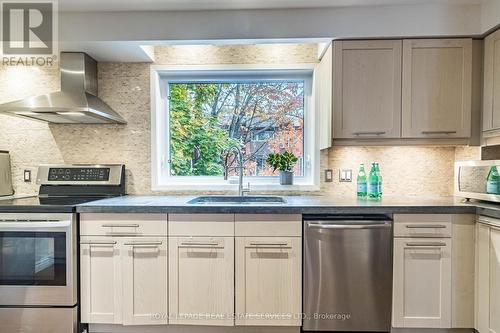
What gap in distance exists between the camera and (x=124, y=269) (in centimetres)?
197

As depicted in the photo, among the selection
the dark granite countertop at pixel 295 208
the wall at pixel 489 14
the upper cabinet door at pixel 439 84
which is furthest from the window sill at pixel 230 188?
the wall at pixel 489 14

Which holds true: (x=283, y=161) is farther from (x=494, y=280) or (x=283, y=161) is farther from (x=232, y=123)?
(x=494, y=280)

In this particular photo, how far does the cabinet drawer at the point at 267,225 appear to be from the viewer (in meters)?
1.94

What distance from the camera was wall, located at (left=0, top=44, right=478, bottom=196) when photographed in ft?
8.47

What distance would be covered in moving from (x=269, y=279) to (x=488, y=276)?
1396 mm

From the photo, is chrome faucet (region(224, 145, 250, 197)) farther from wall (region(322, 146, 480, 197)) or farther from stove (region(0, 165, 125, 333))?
stove (region(0, 165, 125, 333))

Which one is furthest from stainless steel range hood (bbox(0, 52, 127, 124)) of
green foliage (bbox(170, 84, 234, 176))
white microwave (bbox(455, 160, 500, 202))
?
white microwave (bbox(455, 160, 500, 202))

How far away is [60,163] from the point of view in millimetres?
2637

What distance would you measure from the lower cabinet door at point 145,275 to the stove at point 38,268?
351 millimetres

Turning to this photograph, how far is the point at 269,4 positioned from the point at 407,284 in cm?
220

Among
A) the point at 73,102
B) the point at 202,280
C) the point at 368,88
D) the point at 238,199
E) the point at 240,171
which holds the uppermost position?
the point at 368,88

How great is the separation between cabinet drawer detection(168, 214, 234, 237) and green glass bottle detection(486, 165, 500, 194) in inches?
67.9

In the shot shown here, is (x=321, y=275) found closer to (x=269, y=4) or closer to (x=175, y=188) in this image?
(x=175, y=188)

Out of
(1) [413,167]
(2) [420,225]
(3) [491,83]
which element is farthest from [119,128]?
(3) [491,83]
